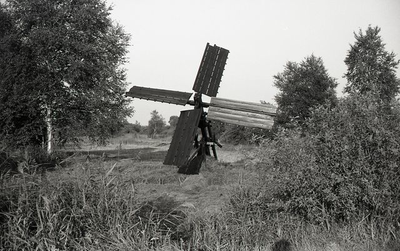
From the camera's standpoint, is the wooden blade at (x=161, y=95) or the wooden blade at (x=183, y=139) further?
the wooden blade at (x=161, y=95)

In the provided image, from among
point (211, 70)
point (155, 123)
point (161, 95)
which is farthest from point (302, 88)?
point (155, 123)

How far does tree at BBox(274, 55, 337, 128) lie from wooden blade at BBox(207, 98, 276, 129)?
1743 centimetres

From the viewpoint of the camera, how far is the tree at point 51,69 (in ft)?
48.3

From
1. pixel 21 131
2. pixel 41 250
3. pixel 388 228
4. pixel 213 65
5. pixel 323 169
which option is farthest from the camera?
pixel 21 131

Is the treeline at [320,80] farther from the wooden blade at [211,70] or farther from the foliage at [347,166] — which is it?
the foliage at [347,166]

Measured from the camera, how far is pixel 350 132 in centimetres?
562

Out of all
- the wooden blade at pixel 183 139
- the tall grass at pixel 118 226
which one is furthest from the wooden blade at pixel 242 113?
the tall grass at pixel 118 226

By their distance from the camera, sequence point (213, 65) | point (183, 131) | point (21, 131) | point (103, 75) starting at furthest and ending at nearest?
point (103, 75), point (21, 131), point (213, 65), point (183, 131)

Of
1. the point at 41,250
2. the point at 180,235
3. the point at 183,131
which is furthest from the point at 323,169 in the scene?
the point at 183,131

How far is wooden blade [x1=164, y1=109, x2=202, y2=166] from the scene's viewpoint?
416 inches

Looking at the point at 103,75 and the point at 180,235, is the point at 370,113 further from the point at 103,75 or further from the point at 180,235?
the point at 103,75

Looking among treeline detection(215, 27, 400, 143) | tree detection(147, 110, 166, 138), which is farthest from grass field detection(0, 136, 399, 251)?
tree detection(147, 110, 166, 138)

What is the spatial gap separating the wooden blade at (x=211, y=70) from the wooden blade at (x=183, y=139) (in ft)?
3.76

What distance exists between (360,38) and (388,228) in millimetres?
28709
